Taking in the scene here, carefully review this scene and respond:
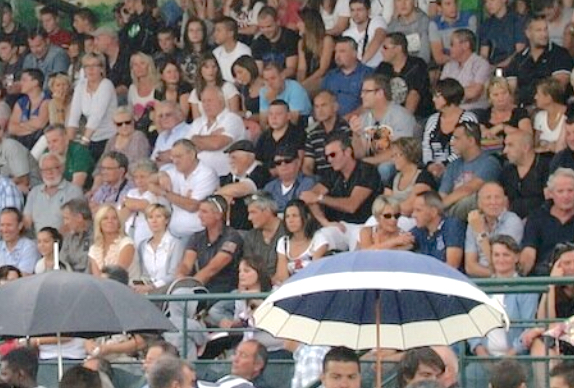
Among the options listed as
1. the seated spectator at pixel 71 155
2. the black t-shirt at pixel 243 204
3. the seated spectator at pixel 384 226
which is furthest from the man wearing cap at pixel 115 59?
A: the seated spectator at pixel 384 226

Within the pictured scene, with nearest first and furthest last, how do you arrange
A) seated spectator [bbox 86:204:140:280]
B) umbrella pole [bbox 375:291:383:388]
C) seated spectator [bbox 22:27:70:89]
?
umbrella pole [bbox 375:291:383:388], seated spectator [bbox 86:204:140:280], seated spectator [bbox 22:27:70:89]

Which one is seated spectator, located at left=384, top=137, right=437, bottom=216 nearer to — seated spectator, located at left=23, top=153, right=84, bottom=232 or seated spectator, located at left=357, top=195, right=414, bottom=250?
seated spectator, located at left=357, top=195, right=414, bottom=250

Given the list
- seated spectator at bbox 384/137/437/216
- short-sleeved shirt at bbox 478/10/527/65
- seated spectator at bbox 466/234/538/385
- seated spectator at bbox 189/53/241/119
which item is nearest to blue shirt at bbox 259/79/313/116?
seated spectator at bbox 189/53/241/119

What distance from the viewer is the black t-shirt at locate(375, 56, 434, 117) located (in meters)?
17.0

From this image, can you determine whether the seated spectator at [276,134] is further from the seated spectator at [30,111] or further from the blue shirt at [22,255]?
the seated spectator at [30,111]

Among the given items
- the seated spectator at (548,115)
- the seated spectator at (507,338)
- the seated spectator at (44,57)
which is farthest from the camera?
the seated spectator at (44,57)

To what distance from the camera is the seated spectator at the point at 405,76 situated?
17031 millimetres

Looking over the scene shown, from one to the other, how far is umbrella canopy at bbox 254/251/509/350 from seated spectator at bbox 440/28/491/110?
19.8ft

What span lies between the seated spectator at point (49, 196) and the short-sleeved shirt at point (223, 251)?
83.5 inches

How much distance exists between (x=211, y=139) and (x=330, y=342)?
689cm

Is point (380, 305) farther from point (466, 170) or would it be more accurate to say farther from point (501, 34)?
point (501, 34)

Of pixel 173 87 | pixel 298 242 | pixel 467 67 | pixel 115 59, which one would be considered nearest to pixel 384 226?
pixel 298 242

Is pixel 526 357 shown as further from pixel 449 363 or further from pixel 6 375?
pixel 6 375

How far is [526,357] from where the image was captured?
12.8 metres
